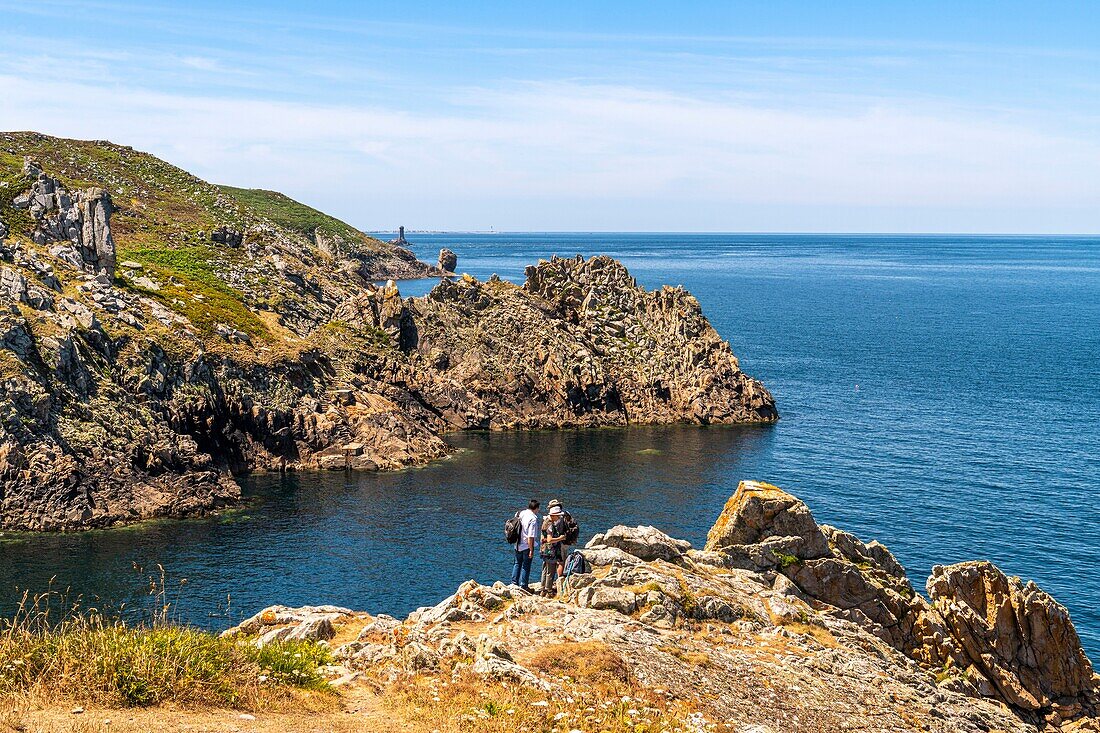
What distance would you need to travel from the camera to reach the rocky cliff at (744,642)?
958 inches

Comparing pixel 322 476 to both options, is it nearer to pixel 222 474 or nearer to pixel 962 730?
pixel 222 474

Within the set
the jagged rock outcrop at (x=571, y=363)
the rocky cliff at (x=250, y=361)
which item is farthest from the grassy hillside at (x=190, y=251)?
the jagged rock outcrop at (x=571, y=363)

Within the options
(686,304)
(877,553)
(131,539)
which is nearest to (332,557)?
(131,539)

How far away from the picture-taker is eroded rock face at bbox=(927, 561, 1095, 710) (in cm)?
4169

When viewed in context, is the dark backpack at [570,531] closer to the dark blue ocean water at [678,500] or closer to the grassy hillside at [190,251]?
the dark blue ocean water at [678,500]

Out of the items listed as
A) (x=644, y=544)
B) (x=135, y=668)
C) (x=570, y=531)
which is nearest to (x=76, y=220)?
(x=644, y=544)

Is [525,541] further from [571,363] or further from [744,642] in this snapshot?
[571,363]

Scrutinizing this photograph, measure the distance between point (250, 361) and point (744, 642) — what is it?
279ft

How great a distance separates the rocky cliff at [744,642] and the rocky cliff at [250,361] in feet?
193

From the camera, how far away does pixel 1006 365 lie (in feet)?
526

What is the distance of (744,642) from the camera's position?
3084cm

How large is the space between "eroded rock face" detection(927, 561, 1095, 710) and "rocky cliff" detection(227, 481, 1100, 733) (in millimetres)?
76

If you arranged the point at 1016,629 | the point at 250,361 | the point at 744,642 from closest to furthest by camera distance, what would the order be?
the point at 744,642, the point at 1016,629, the point at 250,361

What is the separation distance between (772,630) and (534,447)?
274 feet
